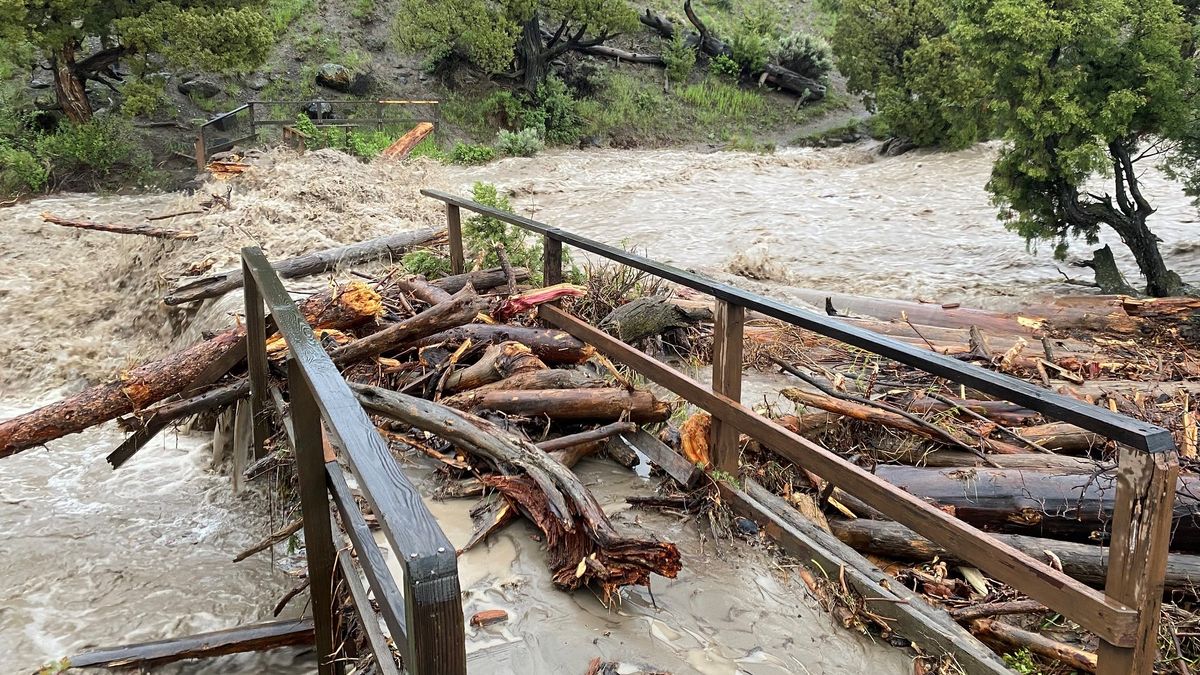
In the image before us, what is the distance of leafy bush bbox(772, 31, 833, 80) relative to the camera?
27859 millimetres

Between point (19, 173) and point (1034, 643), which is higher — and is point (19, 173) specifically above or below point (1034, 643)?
above

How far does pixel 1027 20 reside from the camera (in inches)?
357

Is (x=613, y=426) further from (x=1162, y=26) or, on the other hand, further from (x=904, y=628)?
(x=1162, y=26)

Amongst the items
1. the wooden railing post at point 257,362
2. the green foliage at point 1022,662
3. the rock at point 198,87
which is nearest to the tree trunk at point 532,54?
the rock at point 198,87

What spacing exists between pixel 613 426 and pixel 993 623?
1.91 metres

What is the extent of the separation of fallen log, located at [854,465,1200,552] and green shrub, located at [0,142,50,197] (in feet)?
53.6

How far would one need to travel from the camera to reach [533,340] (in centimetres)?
521

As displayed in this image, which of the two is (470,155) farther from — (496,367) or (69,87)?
(496,367)

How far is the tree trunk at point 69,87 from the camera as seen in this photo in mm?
16203

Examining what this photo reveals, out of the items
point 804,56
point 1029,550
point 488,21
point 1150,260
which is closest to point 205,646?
point 1029,550

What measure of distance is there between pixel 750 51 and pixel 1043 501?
1029 inches

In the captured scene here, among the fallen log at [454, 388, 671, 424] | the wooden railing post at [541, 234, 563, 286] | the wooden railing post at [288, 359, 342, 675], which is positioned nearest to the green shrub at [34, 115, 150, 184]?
the wooden railing post at [541, 234, 563, 286]

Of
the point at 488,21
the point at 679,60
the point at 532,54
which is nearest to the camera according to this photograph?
the point at 488,21

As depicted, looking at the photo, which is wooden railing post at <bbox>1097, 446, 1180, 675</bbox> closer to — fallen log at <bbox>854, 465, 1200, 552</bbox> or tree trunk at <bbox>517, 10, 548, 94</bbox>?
fallen log at <bbox>854, 465, 1200, 552</bbox>
